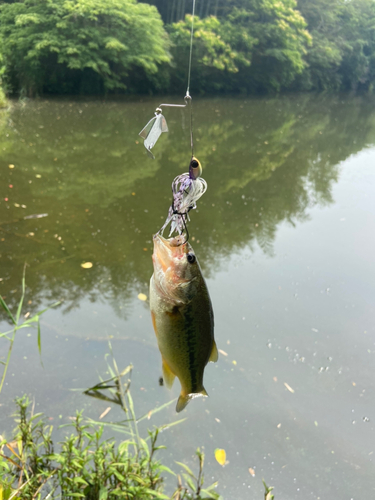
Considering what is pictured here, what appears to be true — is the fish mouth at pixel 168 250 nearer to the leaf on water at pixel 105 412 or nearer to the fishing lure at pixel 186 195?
the fishing lure at pixel 186 195

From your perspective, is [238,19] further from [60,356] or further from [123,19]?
[60,356]

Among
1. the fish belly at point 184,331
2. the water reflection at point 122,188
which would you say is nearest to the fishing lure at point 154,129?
the fish belly at point 184,331

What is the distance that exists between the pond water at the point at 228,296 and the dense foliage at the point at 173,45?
5.37 m

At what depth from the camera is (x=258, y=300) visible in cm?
445

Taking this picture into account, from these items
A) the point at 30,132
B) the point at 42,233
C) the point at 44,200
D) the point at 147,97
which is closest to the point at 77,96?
the point at 147,97

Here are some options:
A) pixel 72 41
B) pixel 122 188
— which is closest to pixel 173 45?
pixel 72 41

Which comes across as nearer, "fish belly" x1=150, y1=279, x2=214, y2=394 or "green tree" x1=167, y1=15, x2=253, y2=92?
"fish belly" x1=150, y1=279, x2=214, y2=394

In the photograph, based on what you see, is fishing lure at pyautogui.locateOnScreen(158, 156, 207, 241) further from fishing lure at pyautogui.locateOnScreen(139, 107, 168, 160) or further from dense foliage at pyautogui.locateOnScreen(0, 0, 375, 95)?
dense foliage at pyautogui.locateOnScreen(0, 0, 375, 95)

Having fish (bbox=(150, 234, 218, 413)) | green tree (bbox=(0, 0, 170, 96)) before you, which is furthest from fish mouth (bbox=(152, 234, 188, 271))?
green tree (bbox=(0, 0, 170, 96))

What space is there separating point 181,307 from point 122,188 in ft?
19.2

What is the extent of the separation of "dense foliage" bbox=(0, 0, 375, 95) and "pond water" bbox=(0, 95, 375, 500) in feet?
17.6

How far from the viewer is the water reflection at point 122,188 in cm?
452

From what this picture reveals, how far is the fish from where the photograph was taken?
1036 mm

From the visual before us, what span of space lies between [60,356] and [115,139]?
7.11m
